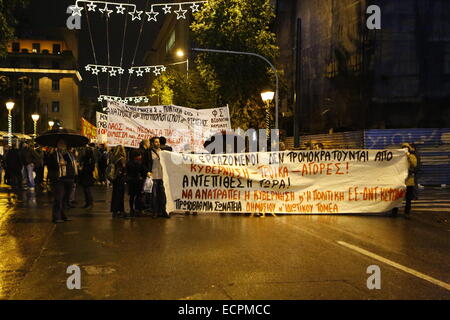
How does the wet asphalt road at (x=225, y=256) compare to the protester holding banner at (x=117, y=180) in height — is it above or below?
below

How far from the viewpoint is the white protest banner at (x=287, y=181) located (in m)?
11.6

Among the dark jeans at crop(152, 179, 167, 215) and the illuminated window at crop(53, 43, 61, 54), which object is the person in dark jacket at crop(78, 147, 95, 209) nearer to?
the dark jeans at crop(152, 179, 167, 215)

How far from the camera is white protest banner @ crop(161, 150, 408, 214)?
1162cm

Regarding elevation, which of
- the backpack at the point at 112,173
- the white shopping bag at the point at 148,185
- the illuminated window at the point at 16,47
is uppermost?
the illuminated window at the point at 16,47

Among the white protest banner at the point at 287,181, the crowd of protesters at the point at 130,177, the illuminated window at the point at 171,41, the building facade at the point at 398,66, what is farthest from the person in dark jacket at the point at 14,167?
the illuminated window at the point at 171,41

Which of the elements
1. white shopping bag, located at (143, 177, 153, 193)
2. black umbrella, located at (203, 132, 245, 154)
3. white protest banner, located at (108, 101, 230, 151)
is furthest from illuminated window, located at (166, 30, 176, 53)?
white shopping bag, located at (143, 177, 153, 193)

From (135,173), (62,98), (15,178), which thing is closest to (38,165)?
(15,178)

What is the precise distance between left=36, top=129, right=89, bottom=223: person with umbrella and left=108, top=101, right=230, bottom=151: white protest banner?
3.13 m

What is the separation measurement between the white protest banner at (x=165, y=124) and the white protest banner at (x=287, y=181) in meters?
3.71

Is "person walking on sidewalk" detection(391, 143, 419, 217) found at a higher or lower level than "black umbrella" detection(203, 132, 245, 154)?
lower

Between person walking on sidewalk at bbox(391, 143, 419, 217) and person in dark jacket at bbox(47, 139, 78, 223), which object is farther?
person walking on sidewalk at bbox(391, 143, 419, 217)

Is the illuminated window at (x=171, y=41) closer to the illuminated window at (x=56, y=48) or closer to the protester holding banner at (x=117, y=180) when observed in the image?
the illuminated window at (x=56, y=48)

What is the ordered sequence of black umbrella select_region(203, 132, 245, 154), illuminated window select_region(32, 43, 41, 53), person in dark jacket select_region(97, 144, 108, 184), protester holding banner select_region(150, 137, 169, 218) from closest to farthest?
protester holding banner select_region(150, 137, 169, 218)
black umbrella select_region(203, 132, 245, 154)
person in dark jacket select_region(97, 144, 108, 184)
illuminated window select_region(32, 43, 41, 53)

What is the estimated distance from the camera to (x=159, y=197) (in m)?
11.7
